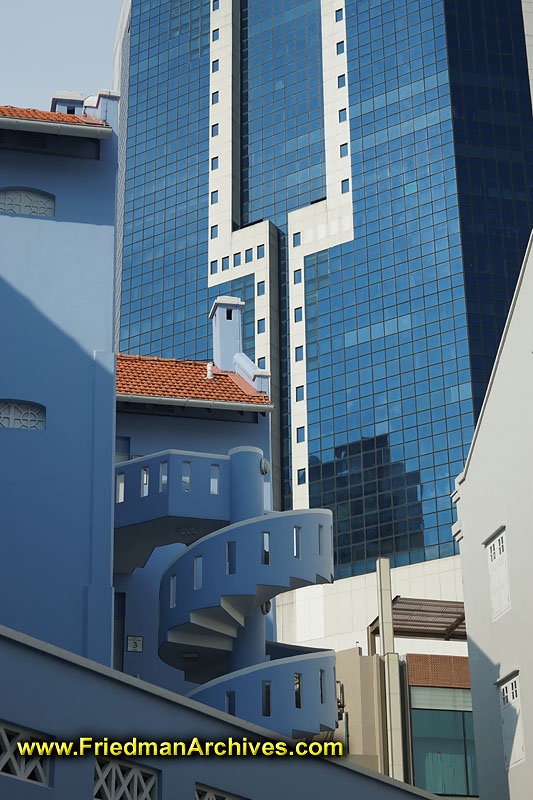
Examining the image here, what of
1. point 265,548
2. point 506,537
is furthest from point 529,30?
point 265,548

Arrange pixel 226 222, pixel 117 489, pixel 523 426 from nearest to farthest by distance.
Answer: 1. pixel 523 426
2. pixel 117 489
3. pixel 226 222

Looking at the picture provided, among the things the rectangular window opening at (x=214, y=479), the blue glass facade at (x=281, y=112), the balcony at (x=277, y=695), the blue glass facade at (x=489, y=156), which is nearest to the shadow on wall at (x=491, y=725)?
the balcony at (x=277, y=695)

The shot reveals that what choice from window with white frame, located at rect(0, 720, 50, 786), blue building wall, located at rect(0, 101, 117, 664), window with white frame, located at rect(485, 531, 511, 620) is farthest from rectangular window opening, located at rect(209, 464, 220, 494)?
window with white frame, located at rect(0, 720, 50, 786)

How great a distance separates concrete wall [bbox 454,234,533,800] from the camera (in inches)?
762

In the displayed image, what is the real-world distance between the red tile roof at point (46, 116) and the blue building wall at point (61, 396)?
1.35 ft

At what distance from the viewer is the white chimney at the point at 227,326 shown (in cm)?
3019

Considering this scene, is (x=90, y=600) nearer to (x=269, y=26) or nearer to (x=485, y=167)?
(x=485, y=167)

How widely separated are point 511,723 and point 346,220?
70.3m

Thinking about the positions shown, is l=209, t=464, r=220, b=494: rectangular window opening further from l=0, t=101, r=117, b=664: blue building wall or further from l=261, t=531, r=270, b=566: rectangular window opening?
l=0, t=101, r=117, b=664: blue building wall

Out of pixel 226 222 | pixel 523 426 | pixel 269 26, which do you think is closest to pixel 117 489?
pixel 523 426

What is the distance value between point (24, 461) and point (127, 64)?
94734 millimetres

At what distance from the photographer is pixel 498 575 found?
20891 mm

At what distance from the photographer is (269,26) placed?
100 metres

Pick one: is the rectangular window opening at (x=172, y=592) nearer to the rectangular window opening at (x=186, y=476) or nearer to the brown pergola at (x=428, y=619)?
the rectangular window opening at (x=186, y=476)
